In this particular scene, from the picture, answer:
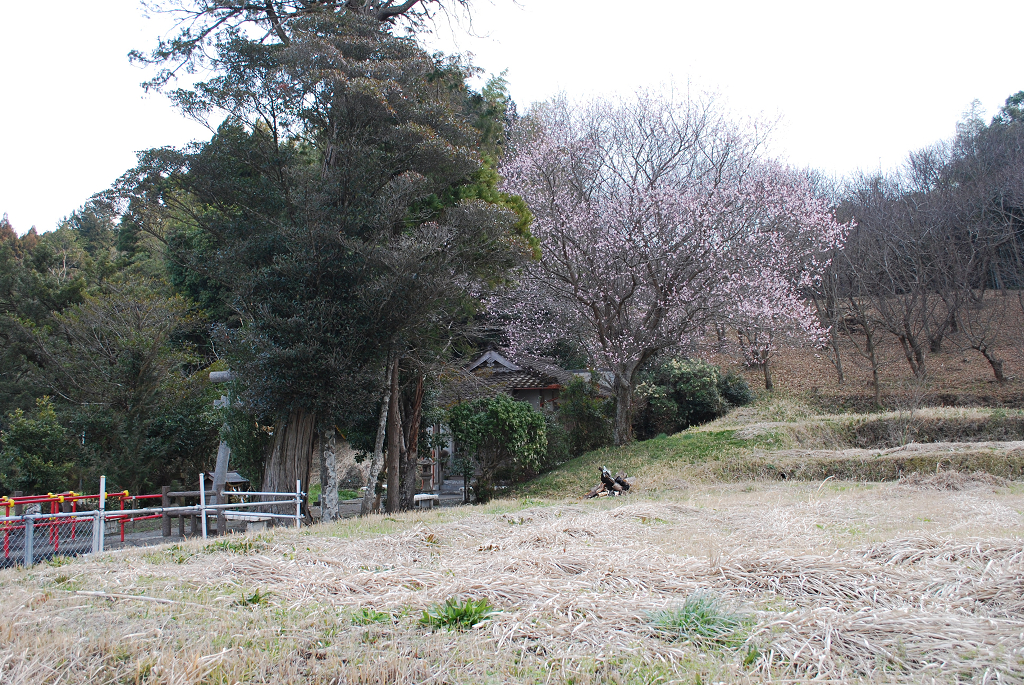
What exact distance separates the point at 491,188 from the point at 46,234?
34.0 m

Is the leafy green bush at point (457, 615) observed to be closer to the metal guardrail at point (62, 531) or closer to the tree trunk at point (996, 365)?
the metal guardrail at point (62, 531)

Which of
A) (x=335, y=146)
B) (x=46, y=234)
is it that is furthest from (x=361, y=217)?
(x=46, y=234)

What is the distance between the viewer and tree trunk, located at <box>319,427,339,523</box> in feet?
36.1

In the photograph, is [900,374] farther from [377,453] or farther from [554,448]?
[377,453]

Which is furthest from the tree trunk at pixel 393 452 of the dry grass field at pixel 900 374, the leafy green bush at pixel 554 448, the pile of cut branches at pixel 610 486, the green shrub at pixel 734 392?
the green shrub at pixel 734 392

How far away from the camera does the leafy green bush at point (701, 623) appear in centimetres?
300

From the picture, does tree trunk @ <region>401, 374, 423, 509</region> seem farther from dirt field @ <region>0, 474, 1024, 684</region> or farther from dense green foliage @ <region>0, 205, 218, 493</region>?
dirt field @ <region>0, 474, 1024, 684</region>

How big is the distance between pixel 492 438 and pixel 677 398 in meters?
6.66

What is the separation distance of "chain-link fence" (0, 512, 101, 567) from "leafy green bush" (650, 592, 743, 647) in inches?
222

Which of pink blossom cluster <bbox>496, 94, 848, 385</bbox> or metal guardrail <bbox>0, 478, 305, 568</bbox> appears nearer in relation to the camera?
metal guardrail <bbox>0, 478, 305, 568</bbox>

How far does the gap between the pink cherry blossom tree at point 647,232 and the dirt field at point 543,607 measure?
10.9 metres

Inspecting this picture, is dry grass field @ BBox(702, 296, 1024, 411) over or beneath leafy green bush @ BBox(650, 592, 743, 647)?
over

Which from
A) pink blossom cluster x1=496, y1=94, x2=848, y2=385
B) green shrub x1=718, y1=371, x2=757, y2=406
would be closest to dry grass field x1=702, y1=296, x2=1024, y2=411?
green shrub x1=718, y1=371, x2=757, y2=406

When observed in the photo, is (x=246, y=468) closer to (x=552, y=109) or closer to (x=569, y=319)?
(x=569, y=319)
